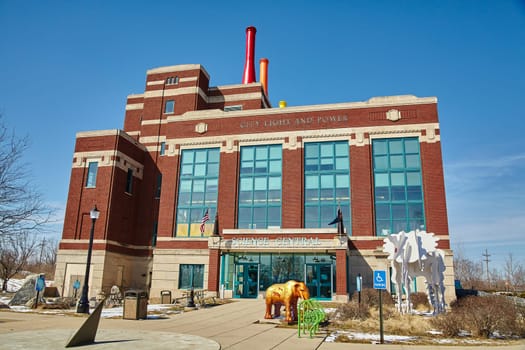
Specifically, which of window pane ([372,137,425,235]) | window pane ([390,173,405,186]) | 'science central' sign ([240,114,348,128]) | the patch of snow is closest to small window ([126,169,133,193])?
'science central' sign ([240,114,348,128])

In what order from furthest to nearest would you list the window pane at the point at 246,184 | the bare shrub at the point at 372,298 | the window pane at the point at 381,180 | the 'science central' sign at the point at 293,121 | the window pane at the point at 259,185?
the window pane at the point at 246,184 → the 'science central' sign at the point at 293,121 → the window pane at the point at 259,185 → the window pane at the point at 381,180 → the bare shrub at the point at 372,298

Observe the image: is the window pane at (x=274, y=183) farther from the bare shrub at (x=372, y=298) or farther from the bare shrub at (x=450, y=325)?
the bare shrub at (x=450, y=325)

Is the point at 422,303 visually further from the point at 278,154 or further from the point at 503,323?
the point at 278,154

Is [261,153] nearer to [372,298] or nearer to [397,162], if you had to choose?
[397,162]

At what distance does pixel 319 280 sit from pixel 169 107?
28022 millimetres

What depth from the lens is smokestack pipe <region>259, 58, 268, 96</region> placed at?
58969 millimetres

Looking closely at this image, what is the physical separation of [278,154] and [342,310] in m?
21.1

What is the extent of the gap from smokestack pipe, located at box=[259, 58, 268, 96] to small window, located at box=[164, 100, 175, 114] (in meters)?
15.5

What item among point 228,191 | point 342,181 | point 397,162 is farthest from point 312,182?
point 228,191

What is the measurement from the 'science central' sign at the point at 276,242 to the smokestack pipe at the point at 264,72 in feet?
101

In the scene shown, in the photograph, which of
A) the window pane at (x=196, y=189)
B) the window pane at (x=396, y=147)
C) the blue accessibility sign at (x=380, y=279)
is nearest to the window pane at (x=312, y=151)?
the window pane at (x=396, y=147)

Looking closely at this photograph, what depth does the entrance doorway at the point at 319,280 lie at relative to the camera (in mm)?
31500

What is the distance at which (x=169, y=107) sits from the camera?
1908 inches

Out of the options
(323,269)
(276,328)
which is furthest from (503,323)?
(323,269)
